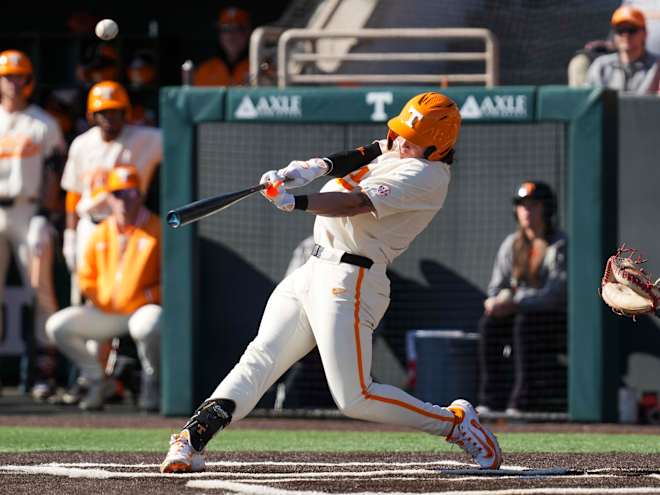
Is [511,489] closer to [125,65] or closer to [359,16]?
[359,16]

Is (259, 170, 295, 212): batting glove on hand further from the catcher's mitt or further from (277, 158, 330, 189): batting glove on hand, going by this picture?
the catcher's mitt

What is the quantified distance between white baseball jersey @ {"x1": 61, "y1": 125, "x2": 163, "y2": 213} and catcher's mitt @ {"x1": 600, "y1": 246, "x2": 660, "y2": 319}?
5.15 m

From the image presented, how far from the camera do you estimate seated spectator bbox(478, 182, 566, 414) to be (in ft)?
30.7

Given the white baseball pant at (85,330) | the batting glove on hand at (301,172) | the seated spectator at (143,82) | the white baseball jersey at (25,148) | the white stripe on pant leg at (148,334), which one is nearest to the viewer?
the batting glove on hand at (301,172)

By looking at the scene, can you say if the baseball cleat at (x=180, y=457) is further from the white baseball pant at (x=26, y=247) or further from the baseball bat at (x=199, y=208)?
the white baseball pant at (x=26, y=247)

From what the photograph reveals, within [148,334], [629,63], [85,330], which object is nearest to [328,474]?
[148,334]

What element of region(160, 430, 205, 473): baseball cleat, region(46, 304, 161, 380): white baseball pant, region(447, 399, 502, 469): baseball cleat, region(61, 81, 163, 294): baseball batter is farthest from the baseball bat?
region(61, 81, 163, 294): baseball batter

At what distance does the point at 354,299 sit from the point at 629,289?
3.33ft

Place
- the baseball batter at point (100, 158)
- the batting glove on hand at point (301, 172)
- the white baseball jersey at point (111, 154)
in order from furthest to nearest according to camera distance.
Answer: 1. the white baseball jersey at point (111, 154)
2. the baseball batter at point (100, 158)
3. the batting glove on hand at point (301, 172)

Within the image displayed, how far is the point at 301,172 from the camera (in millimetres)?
5754

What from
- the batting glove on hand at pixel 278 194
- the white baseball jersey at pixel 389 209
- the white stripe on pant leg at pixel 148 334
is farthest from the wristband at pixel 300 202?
the white stripe on pant leg at pixel 148 334

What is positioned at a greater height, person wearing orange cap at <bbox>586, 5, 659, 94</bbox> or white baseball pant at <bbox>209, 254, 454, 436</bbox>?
person wearing orange cap at <bbox>586, 5, 659, 94</bbox>

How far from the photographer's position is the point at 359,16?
11.0 m

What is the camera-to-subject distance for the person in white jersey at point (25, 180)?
1073 centimetres
